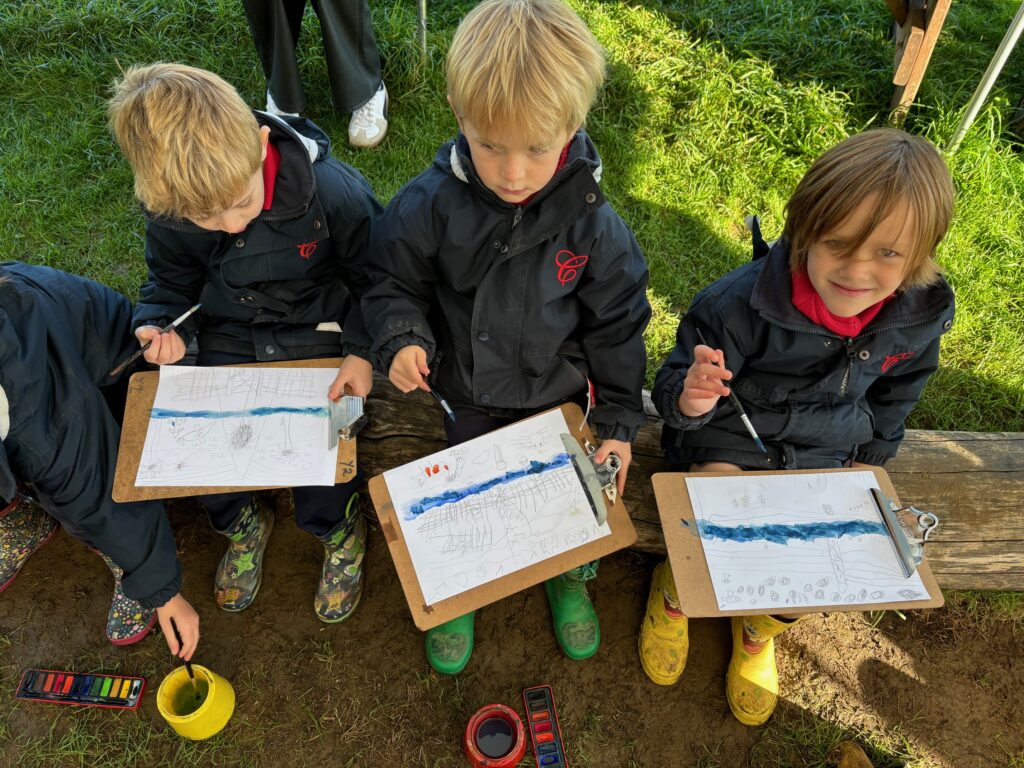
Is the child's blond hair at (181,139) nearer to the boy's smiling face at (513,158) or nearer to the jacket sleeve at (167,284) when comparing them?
the jacket sleeve at (167,284)

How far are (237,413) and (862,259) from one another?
1560 mm

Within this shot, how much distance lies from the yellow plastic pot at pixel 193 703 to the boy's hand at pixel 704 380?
1441 millimetres

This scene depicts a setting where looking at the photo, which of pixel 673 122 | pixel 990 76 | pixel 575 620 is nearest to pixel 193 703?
pixel 575 620

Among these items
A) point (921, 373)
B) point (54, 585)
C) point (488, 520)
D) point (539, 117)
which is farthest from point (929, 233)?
point (54, 585)

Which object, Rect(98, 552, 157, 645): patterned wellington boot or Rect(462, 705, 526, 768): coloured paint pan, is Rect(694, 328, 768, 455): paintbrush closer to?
Rect(462, 705, 526, 768): coloured paint pan

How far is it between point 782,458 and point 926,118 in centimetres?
232

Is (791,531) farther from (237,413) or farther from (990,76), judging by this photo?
(990,76)

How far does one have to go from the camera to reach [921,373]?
1.89m

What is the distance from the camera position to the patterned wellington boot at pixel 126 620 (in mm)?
2123

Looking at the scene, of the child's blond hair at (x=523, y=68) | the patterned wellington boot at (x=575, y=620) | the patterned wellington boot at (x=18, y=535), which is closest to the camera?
the child's blond hair at (x=523, y=68)

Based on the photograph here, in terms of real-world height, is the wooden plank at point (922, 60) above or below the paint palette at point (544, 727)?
above

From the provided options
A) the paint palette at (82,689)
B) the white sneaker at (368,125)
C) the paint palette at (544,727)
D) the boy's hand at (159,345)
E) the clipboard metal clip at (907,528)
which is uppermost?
the clipboard metal clip at (907,528)

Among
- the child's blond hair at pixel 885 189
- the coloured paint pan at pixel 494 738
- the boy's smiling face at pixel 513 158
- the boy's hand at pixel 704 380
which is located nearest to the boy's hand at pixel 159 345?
the boy's smiling face at pixel 513 158

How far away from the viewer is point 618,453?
183 cm
